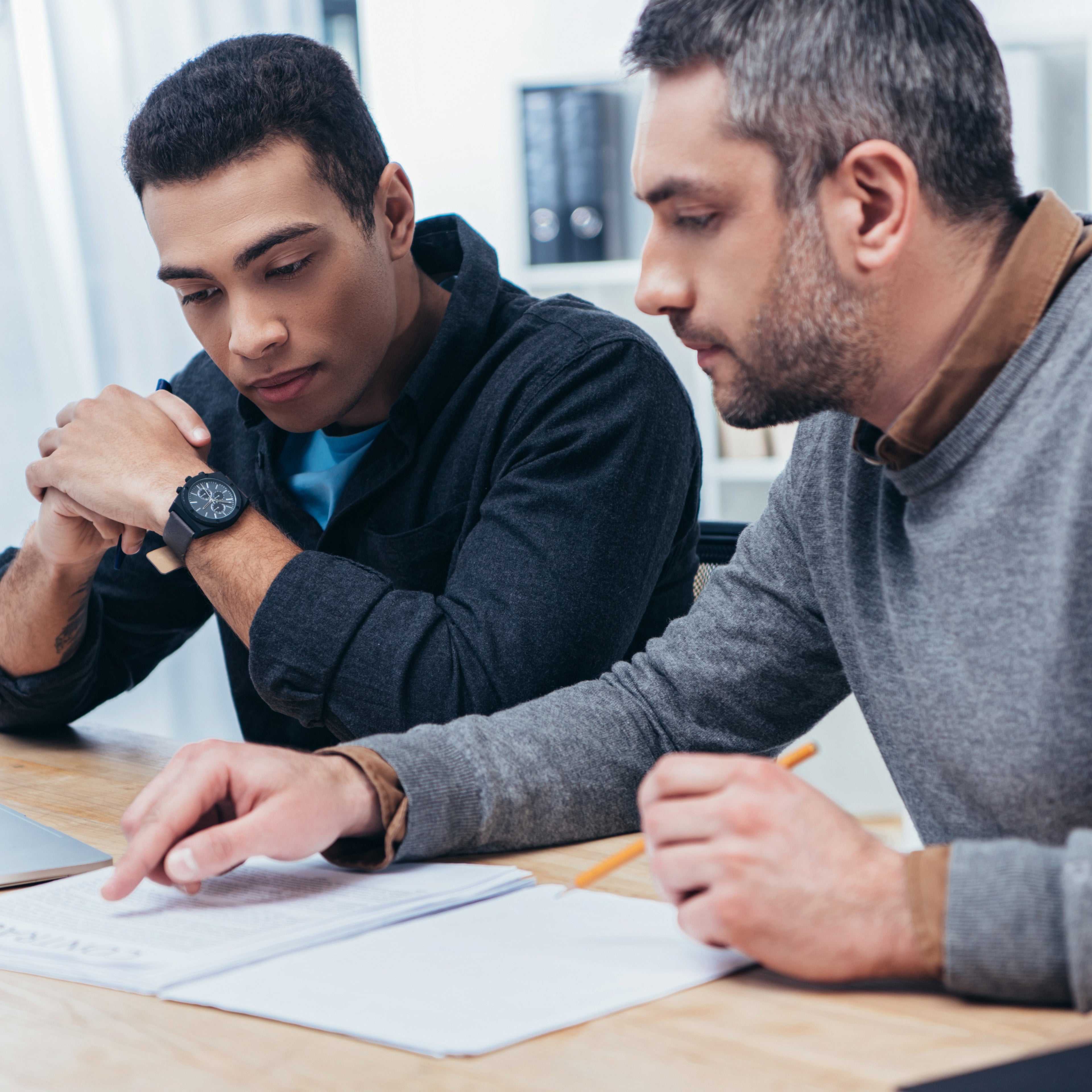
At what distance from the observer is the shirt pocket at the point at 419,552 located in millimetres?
1383

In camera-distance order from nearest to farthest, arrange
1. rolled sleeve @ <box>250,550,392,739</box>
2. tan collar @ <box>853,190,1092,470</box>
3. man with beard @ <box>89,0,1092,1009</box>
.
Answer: man with beard @ <box>89,0,1092,1009</box>, tan collar @ <box>853,190,1092,470</box>, rolled sleeve @ <box>250,550,392,739</box>

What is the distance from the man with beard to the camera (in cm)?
68

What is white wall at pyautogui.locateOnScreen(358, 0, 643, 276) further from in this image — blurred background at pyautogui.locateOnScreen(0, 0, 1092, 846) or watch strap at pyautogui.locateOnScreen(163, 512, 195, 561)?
watch strap at pyautogui.locateOnScreen(163, 512, 195, 561)

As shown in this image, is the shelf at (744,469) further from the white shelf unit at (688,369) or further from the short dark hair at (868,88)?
the short dark hair at (868,88)

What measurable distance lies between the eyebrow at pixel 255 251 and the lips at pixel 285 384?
123mm

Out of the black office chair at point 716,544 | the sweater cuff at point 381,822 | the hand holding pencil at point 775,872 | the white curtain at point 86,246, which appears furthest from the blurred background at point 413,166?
the hand holding pencil at point 775,872

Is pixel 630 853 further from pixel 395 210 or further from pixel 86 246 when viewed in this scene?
pixel 86 246

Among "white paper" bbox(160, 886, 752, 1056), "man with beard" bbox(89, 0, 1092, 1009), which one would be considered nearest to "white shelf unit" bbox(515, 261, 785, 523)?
"man with beard" bbox(89, 0, 1092, 1009)

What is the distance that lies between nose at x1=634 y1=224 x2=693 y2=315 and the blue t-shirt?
0.63 metres

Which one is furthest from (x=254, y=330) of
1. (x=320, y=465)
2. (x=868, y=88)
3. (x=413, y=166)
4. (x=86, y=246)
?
(x=413, y=166)

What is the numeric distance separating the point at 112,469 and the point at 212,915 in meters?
0.72

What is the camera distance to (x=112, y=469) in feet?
4.52

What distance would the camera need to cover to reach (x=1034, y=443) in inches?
29.8

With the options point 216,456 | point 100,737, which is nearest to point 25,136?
point 216,456
